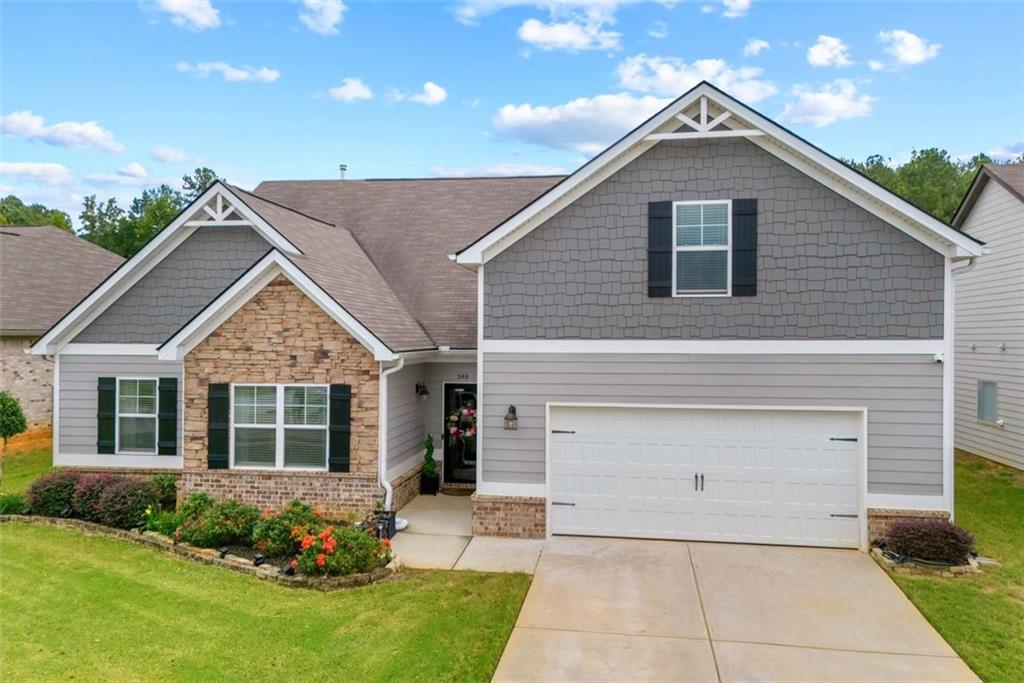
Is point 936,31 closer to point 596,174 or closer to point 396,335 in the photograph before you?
point 596,174

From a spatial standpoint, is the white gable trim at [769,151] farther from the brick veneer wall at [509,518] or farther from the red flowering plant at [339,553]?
the red flowering plant at [339,553]

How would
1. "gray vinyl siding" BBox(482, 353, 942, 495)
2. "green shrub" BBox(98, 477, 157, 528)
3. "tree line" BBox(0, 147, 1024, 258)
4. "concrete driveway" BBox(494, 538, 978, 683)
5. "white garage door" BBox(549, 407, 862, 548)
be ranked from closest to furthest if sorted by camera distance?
"concrete driveway" BBox(494, 538, 978, 683)
"gray vinyl siding" BBox(482, 353, 942, 495)
"white garage door" BBox(549, 407, 862, 548)
"green shrub" BBox(98, 477, 157, 528)
"tree line" BBox(0, 147, 1024, 258)

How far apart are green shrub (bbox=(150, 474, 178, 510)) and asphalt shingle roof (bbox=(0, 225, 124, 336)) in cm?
1035

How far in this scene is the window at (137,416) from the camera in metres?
12.1

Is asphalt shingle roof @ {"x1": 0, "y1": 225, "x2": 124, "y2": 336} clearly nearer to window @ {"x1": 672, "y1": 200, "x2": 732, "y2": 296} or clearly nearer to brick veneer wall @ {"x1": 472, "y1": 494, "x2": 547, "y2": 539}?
brick veneer wall @ {"x1": 472, "y1": 494, "x2": 547, "y2": 539}

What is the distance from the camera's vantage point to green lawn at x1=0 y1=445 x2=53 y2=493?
1271cm

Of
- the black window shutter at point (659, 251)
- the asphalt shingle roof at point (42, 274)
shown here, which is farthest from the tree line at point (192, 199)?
the black window shutter at point (659, 251)

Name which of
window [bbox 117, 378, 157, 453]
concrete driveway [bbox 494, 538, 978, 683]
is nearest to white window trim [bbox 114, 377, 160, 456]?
window [bbox 117, 378, 157, 453]

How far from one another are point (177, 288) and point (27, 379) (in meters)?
9.92

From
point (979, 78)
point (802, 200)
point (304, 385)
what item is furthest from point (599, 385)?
point (979, 78)

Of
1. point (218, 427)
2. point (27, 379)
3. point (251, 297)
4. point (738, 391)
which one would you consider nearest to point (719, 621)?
point (738, 391)

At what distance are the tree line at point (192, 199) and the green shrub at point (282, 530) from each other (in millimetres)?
29909

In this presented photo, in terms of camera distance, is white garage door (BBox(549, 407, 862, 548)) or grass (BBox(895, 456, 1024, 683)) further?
white garage door (BBox(549, 407, 862, 548))

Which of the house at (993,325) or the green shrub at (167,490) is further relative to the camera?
the house at (993,325)
